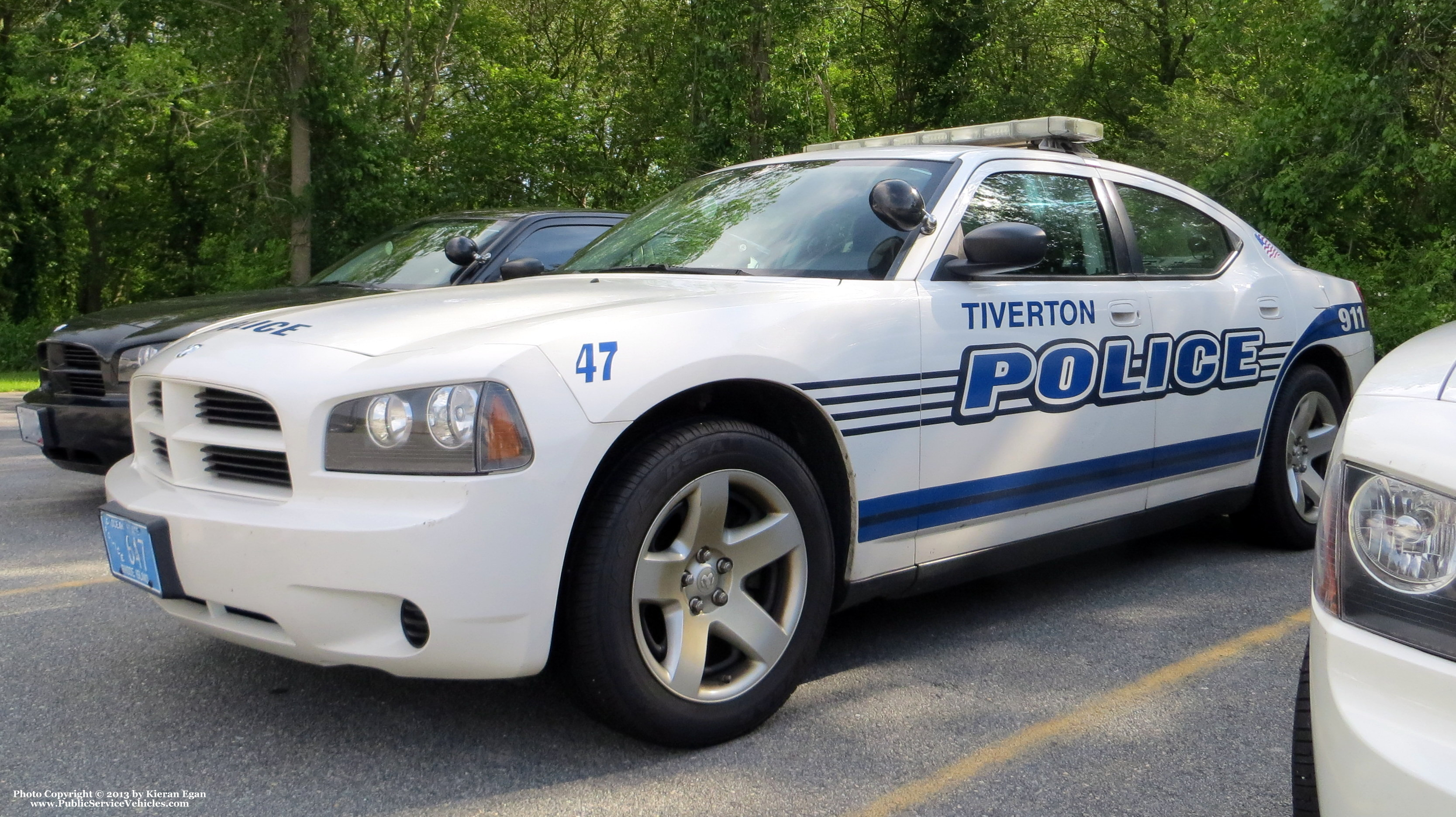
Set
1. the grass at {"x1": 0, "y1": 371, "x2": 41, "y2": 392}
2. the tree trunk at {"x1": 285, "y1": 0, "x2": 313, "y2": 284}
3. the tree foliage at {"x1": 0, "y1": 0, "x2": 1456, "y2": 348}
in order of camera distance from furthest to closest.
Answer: the tree trunk at {"x1": 285, "y1": 0, "x2": 313, "y2": 284} < the grass at {"x1": 0, "y1": 371, "x2": 41, "y2": 392} < the tree foliage at {"x1": 0, "y1": 0, "x2": 1456, "y2": 348}

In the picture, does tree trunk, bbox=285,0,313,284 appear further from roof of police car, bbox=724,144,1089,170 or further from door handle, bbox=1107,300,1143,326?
door handle, bbox=1107,300,1143,326

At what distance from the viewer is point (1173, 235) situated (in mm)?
4680

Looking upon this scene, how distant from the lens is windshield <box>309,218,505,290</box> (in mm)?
7305

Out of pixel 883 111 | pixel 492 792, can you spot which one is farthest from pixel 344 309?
pixel 883 111

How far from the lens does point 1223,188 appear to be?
1431cm

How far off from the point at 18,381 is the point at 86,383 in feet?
43.2

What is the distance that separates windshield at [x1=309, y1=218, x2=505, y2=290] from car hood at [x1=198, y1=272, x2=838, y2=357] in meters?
3.60

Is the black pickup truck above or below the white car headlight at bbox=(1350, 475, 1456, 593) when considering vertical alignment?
below

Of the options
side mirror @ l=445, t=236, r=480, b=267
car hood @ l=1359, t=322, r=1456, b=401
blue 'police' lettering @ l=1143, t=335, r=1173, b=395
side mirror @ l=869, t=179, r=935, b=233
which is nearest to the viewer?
car hood @ l=1359, t=322, r=1456, b=401

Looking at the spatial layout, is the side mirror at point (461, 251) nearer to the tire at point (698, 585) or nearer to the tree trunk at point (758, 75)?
the tire at point (698, 585)

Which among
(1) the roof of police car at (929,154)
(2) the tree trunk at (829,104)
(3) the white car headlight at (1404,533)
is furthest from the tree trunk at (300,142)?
(3) the white car headlight at (1404,533)

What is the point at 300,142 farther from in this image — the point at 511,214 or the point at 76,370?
the point at 76,370

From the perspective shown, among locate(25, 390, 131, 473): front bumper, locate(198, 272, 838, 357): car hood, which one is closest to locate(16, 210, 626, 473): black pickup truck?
locate(25, 390, 131, 473): front bumper

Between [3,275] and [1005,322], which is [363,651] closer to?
[1005,322]
